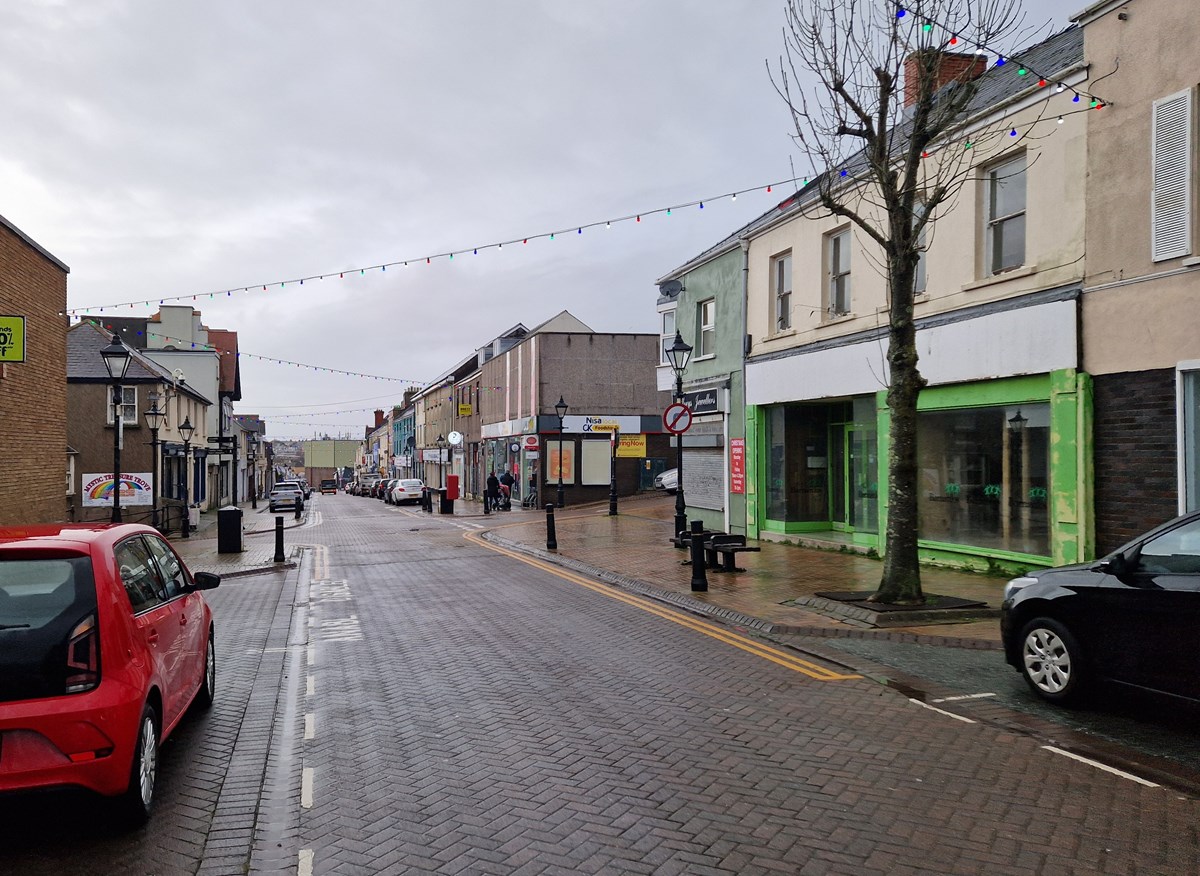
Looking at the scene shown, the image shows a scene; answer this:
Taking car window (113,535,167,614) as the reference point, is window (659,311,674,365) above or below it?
above

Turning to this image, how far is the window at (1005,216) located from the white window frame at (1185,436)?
3.27 metres

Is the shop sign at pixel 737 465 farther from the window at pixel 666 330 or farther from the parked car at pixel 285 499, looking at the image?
the parked car at pixel 285 499

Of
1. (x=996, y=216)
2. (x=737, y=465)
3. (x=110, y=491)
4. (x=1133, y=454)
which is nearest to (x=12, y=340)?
A: (x=110, y=491)

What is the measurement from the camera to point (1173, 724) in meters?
6.23

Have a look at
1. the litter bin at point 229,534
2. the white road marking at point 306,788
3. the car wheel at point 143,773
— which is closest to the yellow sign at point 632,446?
the litter bin at point 229,534

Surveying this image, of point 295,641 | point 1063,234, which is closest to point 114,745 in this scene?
point 295,641

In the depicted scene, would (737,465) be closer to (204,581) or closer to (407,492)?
(204,581)

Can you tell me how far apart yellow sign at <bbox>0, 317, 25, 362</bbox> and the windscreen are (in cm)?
1191

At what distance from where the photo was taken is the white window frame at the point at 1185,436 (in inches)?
403

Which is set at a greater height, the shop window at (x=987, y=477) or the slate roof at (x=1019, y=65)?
the slate roof at (x=1019, y=65)

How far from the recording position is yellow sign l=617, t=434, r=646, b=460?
4012cm

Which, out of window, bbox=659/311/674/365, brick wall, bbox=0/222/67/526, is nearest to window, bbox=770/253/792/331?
window, bbox=659/311/674/365

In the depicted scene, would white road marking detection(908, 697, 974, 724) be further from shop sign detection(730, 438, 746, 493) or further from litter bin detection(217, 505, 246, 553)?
litter bin detection(217, 505, 246, 553)

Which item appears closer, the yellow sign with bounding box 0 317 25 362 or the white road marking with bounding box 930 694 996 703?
the white road marking with bounding box 930 694 996 703
